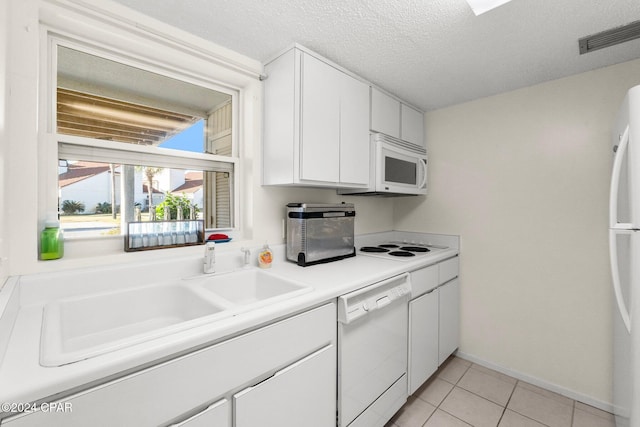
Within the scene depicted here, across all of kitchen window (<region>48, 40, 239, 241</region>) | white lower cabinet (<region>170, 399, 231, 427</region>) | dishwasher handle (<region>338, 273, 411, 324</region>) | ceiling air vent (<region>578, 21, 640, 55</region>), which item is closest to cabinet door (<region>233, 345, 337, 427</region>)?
white lower cabinet (<region>170, 399, 231, 427</region>)

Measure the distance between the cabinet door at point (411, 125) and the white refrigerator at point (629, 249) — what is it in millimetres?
1290

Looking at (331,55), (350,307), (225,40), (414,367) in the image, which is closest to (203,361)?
(350,307)

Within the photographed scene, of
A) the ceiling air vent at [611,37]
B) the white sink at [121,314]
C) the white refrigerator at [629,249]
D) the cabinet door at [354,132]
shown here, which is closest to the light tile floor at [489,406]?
the white refrigerator at [629,249]

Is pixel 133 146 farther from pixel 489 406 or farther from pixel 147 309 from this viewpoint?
pixel 489 406

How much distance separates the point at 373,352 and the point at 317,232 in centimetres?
77

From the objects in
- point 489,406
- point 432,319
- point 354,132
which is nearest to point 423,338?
point 432,319

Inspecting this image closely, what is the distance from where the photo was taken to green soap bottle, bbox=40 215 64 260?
1.15 metres

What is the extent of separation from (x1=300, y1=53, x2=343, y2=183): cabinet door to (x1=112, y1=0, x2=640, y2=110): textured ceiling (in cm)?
14

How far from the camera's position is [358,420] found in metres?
1.40

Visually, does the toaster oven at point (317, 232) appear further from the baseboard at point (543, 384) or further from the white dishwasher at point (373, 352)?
the baseboard at point (543, 384)

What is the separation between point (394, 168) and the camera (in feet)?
7.22

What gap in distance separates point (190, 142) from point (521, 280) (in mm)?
2574

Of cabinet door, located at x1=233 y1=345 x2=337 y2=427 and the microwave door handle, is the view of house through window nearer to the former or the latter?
cabinet door, located at x1=233 y1=345 x2=337 y2=427

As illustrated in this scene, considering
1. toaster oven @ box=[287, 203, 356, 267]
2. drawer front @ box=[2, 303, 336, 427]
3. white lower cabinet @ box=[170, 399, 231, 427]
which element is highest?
toaster oven @ box=[287, 203, 356, 267]
